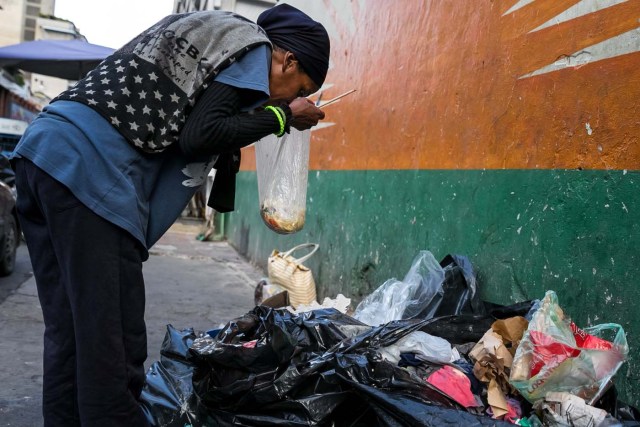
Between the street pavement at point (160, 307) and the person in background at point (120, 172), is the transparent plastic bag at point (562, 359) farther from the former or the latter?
the street pavement at point (160, 307)

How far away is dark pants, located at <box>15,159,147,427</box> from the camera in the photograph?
1.61 metres

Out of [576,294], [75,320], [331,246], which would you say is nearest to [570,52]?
[576,294]

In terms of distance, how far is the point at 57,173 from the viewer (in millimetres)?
1604

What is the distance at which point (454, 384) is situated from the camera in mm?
2166

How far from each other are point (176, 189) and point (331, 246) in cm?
382

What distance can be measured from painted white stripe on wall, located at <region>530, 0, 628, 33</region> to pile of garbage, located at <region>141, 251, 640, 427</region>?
1166mm

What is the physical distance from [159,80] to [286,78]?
427 mm

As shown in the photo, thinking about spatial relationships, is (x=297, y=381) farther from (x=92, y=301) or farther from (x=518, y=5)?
(x=518, y=5)

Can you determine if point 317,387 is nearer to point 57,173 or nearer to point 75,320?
point 75,320

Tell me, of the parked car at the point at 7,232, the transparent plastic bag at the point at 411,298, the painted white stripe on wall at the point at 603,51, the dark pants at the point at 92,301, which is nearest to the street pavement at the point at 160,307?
the parked car at the point at 7,232

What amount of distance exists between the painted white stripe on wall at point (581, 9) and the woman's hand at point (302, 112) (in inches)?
50.4

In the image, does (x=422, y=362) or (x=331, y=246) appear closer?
(x=422, y=362)

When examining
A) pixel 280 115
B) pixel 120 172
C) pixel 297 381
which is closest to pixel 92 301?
pixel 120 172

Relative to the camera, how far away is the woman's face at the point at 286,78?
1918 millimetres
